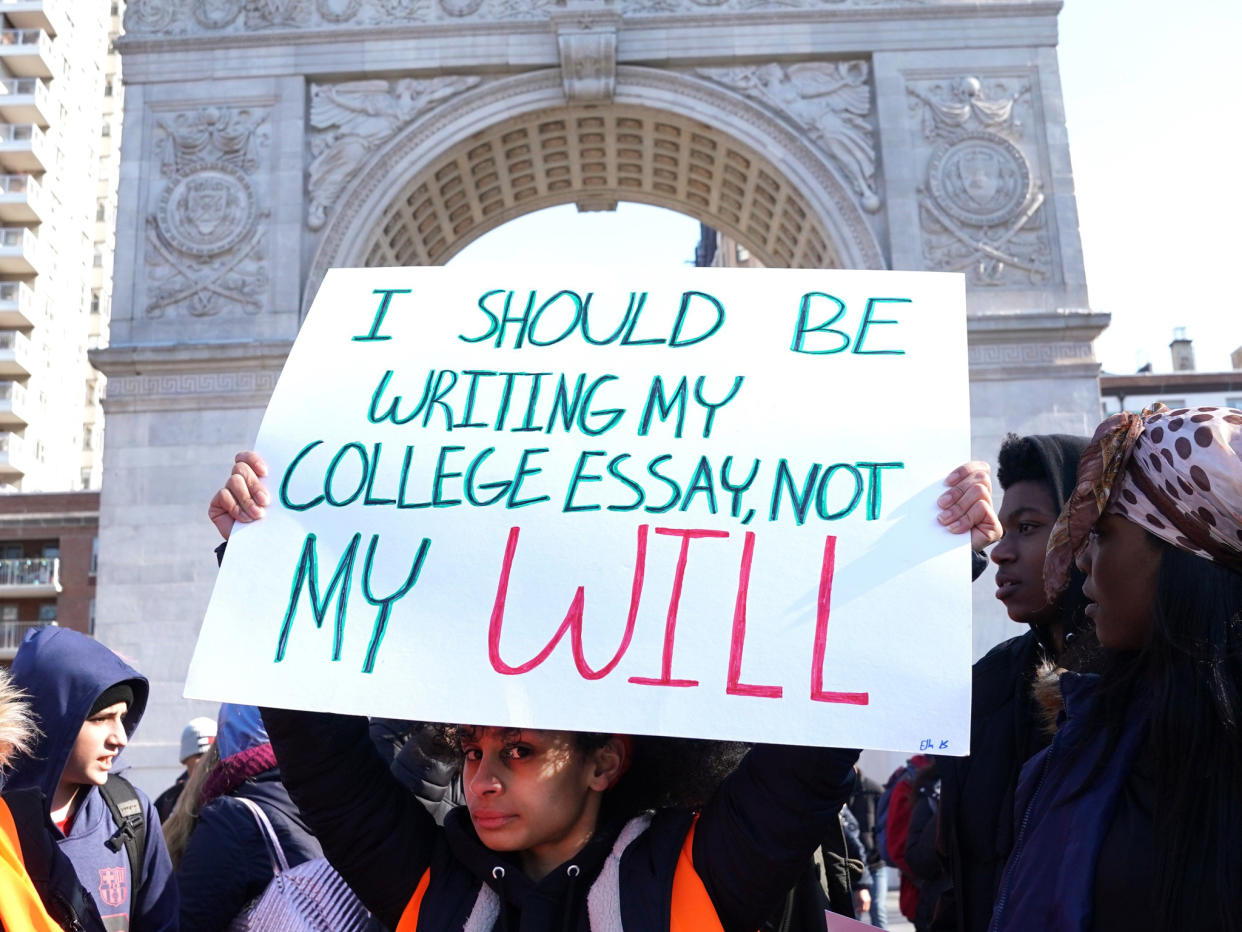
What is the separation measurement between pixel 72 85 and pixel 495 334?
53.6m

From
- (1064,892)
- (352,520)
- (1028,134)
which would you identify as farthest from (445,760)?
(1028,134)

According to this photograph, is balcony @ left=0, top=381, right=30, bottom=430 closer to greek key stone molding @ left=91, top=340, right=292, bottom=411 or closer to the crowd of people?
greek key stone molding @ left=91, top=340, right=292, bottom=411

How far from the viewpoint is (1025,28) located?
17.8 m

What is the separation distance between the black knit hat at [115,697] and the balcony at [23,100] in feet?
161

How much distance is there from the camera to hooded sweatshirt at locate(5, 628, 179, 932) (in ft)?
10.5

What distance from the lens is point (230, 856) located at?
3258mm

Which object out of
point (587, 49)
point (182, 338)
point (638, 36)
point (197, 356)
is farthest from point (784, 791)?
point (638, 36)

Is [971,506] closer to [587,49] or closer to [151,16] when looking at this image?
[587,49]

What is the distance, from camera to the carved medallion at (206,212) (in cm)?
1709

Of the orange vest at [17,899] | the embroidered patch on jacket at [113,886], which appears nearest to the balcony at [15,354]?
the embroidered patch on jacket at [113,886]

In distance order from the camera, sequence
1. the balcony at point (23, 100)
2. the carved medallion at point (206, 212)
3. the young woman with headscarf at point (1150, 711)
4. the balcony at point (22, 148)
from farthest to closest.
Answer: the balcony at point (23, 100) → the balcony at point (22, 148) → the carved medallion at point (206, 212) → the young woman with headscarf at point (1150, 711)

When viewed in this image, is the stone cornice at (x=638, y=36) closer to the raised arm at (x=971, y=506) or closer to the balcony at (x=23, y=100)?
the raised arm at (x=971, y=506)

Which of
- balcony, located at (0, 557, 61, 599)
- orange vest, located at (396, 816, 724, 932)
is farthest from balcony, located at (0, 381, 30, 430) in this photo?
orange vest, located at (396, 816, 724, 932)

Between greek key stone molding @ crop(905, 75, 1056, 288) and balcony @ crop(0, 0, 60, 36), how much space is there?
40.4 m
